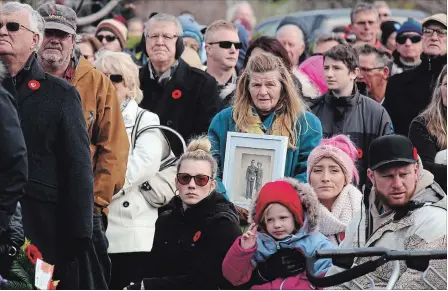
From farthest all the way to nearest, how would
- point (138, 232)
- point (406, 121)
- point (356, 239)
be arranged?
point (406, 121) → point (138, 232) → point (356, 239)

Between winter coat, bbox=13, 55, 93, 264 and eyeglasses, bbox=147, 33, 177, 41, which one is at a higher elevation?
eyeglasses, bbox=147, 33, 177, 41

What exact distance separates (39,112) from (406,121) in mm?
4747

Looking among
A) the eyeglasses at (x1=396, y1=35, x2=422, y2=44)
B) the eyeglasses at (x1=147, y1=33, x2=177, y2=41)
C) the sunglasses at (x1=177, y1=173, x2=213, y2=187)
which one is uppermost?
the eyeglasses at (x1=396, y1=35, x2=422, y2=44)

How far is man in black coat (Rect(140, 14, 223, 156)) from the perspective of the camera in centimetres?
1223

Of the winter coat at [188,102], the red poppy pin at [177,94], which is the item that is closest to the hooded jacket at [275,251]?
the winter coat at [188,102]

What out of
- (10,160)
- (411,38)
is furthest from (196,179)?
(411,38)

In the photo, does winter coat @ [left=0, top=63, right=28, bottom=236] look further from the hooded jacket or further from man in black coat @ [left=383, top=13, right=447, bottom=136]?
man in black coat @ [left=383, top=13, right=447, bottom=136]

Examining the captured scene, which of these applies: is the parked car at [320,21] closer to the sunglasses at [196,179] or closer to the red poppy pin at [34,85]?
the sunglasses at [196,179]

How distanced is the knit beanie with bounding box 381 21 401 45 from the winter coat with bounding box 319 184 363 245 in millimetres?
7287

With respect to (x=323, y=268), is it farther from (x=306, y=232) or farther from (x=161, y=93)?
(x=161, y=93)

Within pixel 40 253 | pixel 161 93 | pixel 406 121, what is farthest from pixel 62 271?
pixel 406 121

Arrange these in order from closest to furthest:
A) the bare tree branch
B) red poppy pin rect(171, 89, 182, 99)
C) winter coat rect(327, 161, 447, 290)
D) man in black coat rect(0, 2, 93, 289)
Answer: winter coat rect(327, 161, 447, 290) < man in black coat rect(0, 2, 93, 289) < red poppy pin rect(171, 89, 182, 99) < the bare tree branch

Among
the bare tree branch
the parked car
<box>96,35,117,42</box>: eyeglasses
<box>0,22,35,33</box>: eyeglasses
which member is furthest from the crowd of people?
the parked car

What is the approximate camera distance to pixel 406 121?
13.1m
